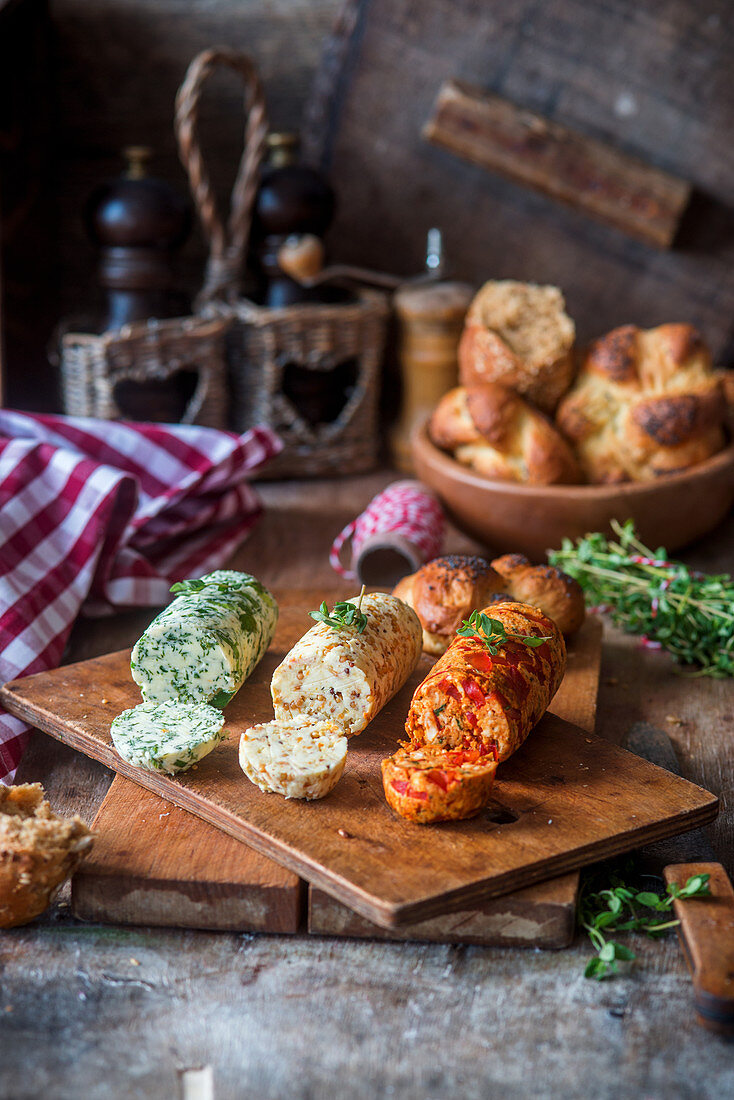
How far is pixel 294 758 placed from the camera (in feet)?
4.26

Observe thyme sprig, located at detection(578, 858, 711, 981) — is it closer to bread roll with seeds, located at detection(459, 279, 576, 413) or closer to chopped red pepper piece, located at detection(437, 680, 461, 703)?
chopped red pepper piece, located at detection(437, 680, 461, 703)

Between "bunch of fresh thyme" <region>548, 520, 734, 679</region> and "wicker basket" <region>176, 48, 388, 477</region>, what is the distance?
92cm

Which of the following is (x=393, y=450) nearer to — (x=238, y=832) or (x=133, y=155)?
(x=133, y=155)

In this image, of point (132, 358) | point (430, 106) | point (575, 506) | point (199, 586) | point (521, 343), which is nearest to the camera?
point (199, 586)

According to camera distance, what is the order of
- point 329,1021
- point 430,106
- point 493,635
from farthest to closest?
1. point 430,106
2. point 493,635
3. point 329,1021

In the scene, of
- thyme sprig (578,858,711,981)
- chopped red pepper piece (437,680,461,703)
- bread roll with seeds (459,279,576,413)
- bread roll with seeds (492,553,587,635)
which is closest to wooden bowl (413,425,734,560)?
bread roll with seeds (459,279,576,413)

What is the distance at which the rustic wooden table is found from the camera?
994 millimetres

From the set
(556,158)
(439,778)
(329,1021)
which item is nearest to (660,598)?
(439,778)

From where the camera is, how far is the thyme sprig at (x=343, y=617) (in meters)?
1.45

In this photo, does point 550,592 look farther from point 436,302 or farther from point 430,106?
point 430,106

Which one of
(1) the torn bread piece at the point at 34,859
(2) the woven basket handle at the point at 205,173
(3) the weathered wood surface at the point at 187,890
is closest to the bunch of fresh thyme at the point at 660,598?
(3) the weathered wood surface at the point at 187,890

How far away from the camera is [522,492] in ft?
6.97

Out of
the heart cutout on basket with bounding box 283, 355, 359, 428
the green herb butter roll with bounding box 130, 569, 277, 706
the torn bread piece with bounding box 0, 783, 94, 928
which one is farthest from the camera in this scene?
the heart cutout on basket with bounding box 283, 355, 359, 428

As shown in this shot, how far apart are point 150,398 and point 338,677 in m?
1.39
